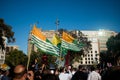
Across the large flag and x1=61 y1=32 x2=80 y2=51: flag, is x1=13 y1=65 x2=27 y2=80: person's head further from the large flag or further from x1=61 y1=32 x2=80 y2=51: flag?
x1=61 y1=32 x2=80 y2=51: flag

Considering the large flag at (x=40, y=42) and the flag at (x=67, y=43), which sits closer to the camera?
the large flag at (x=40, y=42)

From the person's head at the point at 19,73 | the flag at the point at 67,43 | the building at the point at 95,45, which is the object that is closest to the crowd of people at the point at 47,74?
the person's head at the point at 19,73

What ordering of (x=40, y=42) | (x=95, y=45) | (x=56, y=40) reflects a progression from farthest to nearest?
(x=95, y=45)
(x=56, y=40)
(x=40, y=42)

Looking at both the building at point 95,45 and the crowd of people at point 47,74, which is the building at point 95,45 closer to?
the building at point 95,45

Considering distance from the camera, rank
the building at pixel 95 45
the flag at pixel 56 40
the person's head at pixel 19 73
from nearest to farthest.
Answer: the person's head at pixel 19 73 < the flag at pixel 56 40 < the building at pixel 95 45

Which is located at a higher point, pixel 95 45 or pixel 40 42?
pixel 95 45

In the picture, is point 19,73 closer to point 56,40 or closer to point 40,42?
point 40,42

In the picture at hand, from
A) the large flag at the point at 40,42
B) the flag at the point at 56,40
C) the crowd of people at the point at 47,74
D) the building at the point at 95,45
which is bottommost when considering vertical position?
the crowd of people at the point at 47,74

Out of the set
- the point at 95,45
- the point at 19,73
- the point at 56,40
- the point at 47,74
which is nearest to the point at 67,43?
the point at 56,40

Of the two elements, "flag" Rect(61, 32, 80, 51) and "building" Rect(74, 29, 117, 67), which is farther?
"building" Rect(74, 29, 117, 67)

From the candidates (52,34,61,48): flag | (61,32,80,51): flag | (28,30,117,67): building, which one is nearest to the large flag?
(52,34,61,48): flag

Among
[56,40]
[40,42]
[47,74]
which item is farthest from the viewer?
[56,40]

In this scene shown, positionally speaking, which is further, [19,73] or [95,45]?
[95,45]

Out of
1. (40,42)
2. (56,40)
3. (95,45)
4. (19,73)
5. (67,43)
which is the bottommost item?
(19,73)
